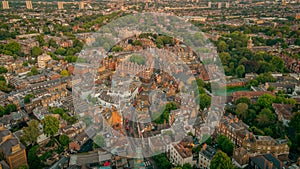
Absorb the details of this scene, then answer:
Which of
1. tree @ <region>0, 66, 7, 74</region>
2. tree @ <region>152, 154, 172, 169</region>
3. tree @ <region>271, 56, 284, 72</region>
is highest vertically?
tree @ <region>0, 66, 7, 74</region>

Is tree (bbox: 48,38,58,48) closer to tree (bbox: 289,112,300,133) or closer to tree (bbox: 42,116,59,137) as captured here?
tree (bbox: 42,116,59,137)

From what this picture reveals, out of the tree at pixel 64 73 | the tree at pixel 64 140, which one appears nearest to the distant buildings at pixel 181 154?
the tree at pixel 64 140

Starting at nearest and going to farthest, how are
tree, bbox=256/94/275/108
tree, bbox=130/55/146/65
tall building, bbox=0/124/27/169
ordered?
tall building, bbox=0/124/27/169 < tree, bbox=256/94/275/108 < tree, bbox=130/55/146/65

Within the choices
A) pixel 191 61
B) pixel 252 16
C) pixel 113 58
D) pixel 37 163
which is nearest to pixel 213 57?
pixel 191 61

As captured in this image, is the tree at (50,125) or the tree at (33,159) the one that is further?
the tree at (50,125)

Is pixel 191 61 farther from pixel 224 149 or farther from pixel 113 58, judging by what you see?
pixel 224 149

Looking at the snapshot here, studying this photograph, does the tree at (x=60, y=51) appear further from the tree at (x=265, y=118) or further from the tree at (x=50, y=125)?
the tree at (x=265, y=118)

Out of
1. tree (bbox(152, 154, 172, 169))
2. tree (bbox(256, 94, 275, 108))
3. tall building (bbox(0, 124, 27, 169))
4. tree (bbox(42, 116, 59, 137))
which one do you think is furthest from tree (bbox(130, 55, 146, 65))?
tall building (bbox(0, 124, 27, 169))
